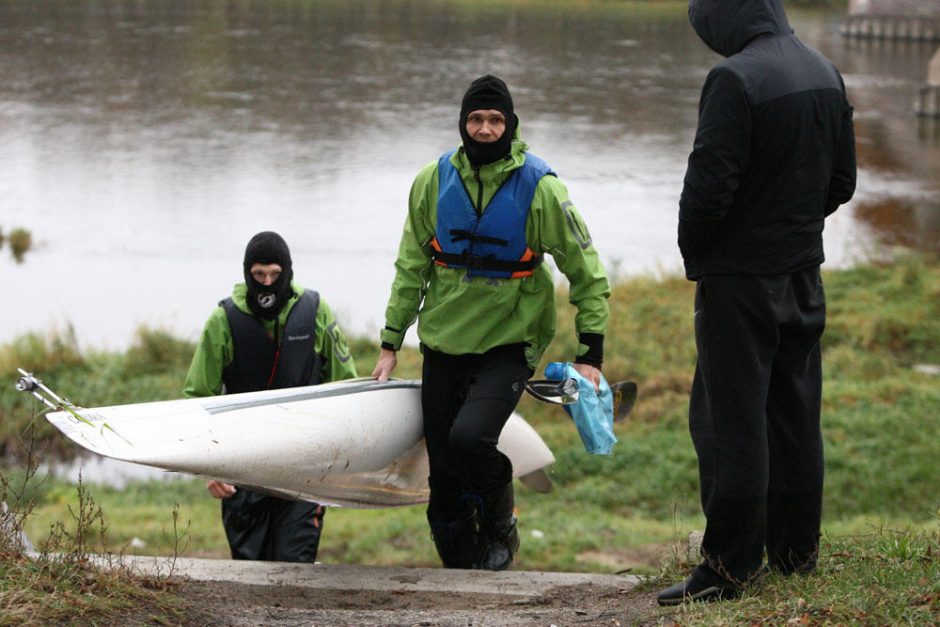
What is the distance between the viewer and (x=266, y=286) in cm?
596

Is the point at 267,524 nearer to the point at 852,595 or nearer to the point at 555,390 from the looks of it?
the point at 555,390

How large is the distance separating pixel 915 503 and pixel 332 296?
841 centimetres

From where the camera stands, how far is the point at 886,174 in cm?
2414

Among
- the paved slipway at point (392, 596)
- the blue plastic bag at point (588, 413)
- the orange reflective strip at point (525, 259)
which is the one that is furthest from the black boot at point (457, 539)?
the orange reflective strip at point (525, 259)

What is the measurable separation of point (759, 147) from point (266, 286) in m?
2.53

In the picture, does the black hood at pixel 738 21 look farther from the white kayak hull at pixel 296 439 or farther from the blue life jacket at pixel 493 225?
the white kayak hull at pixel 296 439

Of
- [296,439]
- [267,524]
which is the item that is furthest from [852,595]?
[267,524]

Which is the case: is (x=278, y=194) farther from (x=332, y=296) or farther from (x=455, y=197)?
(x=455, y=197)

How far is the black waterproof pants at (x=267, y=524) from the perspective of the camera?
239 inches

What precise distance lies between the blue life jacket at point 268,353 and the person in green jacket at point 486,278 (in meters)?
0.60

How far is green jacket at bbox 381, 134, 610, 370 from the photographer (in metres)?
5.25

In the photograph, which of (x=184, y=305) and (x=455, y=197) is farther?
(x=184, y=305)

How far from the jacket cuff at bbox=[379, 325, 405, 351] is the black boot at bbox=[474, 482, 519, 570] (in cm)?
75

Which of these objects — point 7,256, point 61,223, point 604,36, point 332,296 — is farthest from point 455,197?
point 604,36
